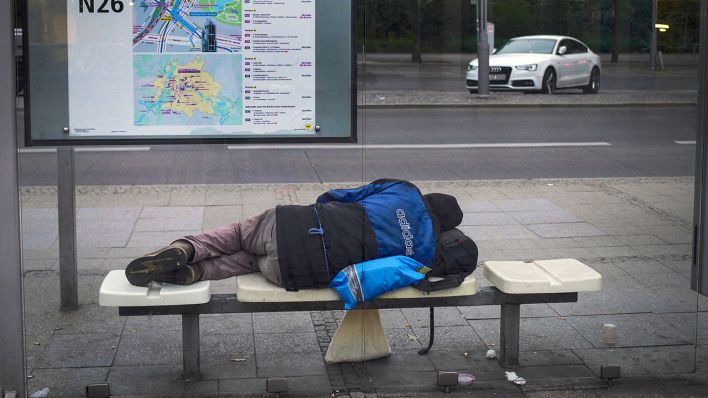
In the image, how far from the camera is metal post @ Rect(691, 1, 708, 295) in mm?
4723

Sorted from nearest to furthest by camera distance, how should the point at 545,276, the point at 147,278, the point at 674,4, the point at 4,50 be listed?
the point at 4,50 → the point at 147,278 → the point at 545,276 → the point at 674,4

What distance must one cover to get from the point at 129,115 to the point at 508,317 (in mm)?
2010

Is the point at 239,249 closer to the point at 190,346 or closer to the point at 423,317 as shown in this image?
the point at 190,346

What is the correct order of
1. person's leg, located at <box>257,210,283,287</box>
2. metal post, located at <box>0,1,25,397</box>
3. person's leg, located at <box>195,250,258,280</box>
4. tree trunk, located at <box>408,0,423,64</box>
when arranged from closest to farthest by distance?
metal post, located at <box>0,1,25,397</box>
person's leg, located at <box>257,210,283,287</box>
person's leg, located at <box>195,250,258,280</box>
tree trunk, located at <box>408,0,423,64</box>

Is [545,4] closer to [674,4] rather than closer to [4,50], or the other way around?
[674,4]

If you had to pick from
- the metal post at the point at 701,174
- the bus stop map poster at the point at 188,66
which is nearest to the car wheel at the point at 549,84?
the metal post at the point at 701,174

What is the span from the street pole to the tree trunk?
0.38 meters

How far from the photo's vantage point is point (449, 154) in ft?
18.4

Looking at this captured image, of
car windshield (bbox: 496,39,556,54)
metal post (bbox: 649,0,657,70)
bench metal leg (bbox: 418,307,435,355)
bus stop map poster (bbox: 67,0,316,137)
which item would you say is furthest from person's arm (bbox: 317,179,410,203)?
metal post (bbox: 649,0,657,70)

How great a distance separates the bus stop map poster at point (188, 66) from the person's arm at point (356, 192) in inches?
17.2

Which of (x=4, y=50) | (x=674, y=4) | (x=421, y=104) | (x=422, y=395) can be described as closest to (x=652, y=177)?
(x=674, y=4)

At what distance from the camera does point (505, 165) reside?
5734mm

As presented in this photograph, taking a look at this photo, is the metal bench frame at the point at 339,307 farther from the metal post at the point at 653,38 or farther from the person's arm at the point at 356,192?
the metal post at the point at 653,38

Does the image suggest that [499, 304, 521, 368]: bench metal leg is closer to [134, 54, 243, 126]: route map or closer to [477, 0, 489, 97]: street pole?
[477, 0, 489, 97]: street pole
